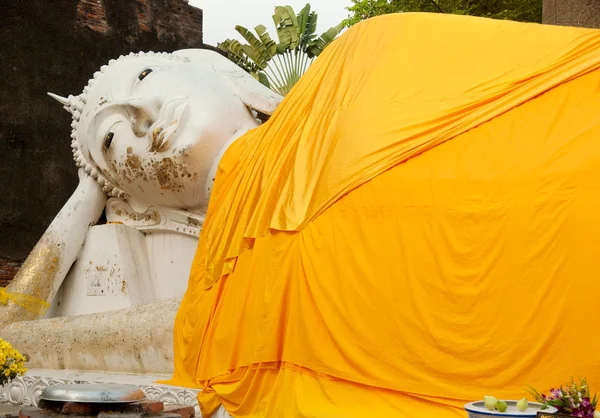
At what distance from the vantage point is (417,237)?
361 centimetres

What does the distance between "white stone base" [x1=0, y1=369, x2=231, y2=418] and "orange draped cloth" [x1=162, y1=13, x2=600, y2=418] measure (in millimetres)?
112

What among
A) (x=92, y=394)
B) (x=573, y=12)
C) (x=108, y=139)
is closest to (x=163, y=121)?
(x=108, y=139)

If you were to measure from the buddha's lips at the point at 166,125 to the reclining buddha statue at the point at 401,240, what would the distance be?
0.15 meters

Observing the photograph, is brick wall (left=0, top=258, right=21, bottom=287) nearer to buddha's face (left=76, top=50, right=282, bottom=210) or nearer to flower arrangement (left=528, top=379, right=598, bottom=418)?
buddha's face (left=76, top=50, right=282, bottom=210)

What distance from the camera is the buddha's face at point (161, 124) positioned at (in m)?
5.23

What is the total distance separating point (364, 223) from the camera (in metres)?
3.80

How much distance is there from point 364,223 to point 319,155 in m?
0.52

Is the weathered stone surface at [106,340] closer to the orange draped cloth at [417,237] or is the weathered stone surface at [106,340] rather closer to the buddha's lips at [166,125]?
the orange draped cloth at [417,237]

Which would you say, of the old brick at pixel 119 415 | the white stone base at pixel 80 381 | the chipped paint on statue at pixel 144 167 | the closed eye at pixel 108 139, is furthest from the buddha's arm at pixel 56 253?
the old brick at pixel 119 415

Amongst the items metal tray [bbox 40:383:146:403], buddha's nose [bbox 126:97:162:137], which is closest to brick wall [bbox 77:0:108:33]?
buddha's nose [bbox 126:97:162:137]

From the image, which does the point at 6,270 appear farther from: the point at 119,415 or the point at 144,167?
the point at 119,415

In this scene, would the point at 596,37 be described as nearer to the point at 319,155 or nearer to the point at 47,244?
the point at 319,155

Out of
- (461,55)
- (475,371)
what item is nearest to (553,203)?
(475,371)

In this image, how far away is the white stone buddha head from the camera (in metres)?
5.24
